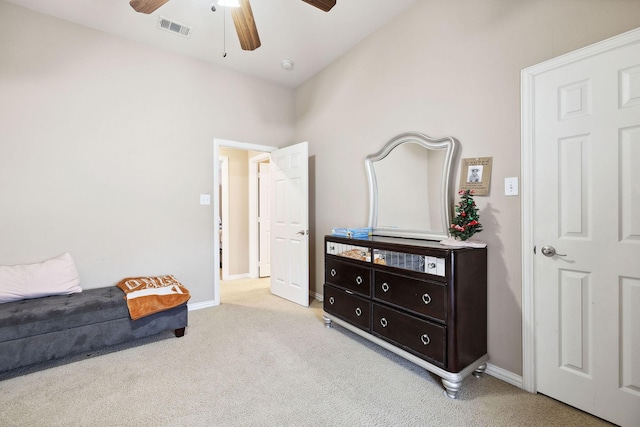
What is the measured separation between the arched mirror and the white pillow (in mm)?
2842

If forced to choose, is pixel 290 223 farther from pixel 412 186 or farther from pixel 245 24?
pixel 245 24

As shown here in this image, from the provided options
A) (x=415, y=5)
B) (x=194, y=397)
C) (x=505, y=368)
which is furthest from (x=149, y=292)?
(x=415, y=5)

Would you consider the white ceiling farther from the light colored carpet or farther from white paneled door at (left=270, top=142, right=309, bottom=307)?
the light colored carpet

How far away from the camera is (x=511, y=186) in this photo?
193 centimetres

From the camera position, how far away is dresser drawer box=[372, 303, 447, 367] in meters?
1.85

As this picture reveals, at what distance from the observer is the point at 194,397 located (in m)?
1.81

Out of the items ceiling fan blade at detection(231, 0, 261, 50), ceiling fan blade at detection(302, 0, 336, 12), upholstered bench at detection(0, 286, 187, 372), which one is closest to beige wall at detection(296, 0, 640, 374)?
ceiling fan blade at detection(302, 0, 336, 12)

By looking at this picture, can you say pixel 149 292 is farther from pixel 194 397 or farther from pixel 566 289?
pixel 566 289

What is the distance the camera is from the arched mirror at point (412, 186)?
2.27 meters

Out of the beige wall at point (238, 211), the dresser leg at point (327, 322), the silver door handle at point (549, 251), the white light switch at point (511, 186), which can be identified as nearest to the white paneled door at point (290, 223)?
the dresser leg at point (327, 322)

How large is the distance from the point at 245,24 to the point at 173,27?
133cm

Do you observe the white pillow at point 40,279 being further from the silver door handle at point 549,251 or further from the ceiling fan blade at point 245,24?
the silver door handle at point 549,251

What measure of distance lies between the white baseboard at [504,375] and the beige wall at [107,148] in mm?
3006

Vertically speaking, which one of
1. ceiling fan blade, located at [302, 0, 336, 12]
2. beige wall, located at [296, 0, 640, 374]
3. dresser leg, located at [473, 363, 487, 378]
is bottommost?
dresser leg, located at [473, 363, 487, 378]
